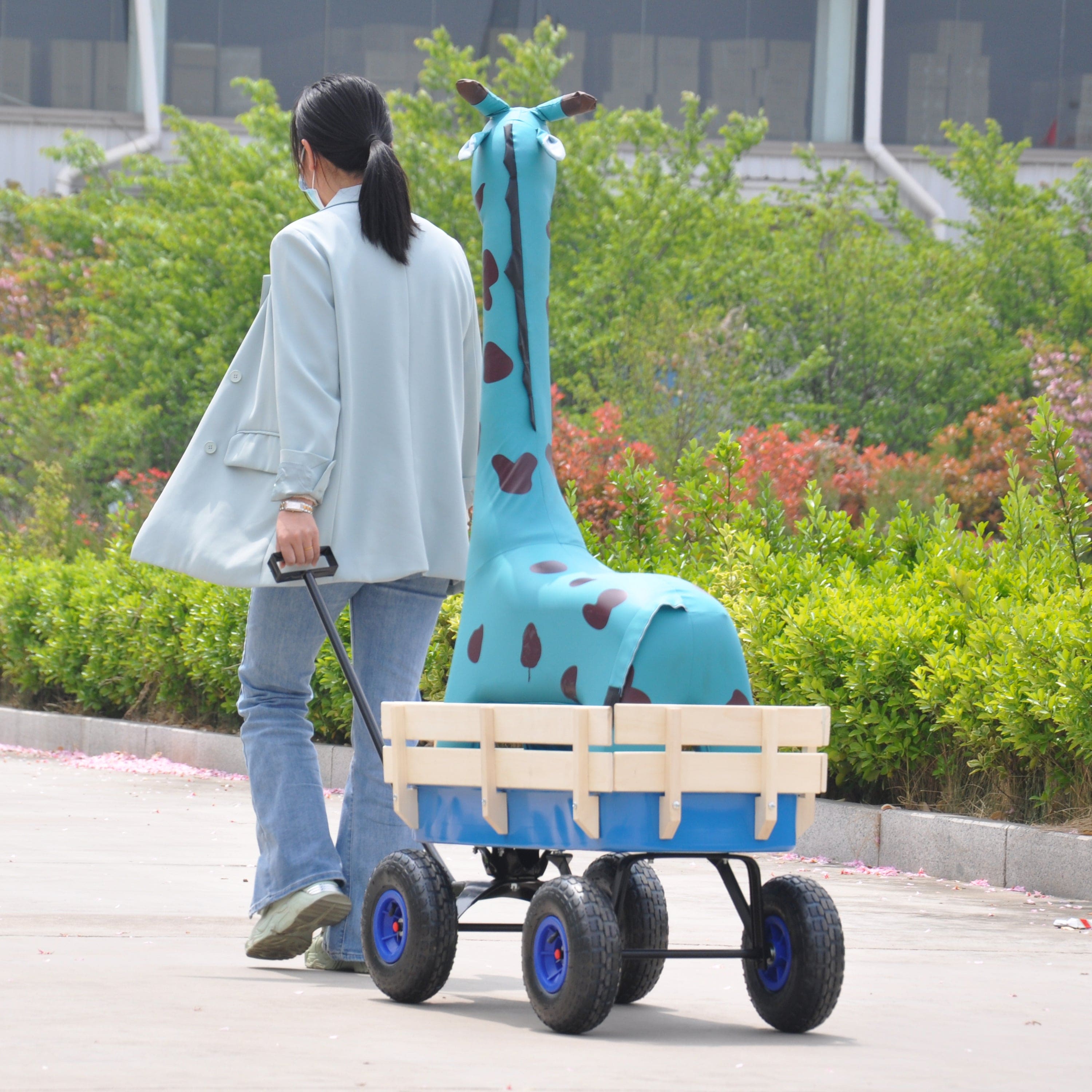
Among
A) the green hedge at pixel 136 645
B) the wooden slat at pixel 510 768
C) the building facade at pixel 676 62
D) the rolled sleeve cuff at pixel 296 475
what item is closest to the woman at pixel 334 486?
the rolled sleeve cuff at pixel 296 475

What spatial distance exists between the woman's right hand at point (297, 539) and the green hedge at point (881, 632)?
2.89 meters

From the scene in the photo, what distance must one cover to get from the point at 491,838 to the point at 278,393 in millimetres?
1140

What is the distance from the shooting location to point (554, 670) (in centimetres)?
374

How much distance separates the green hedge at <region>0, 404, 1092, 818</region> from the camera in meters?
6.21

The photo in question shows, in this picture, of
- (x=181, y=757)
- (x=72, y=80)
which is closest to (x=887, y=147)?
(x=72, y=80)

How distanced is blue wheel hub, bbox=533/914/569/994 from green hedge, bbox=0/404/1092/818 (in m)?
2.83

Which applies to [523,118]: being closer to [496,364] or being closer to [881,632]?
[496,364]

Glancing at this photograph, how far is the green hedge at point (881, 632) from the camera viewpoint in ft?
20.4

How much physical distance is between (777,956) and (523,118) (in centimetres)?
196

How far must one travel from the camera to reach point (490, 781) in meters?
3.65

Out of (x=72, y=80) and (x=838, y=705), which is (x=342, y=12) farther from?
(x=838, y=705)

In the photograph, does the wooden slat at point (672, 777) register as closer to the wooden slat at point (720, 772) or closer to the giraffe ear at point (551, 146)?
the wooden slat at point (720, 772)

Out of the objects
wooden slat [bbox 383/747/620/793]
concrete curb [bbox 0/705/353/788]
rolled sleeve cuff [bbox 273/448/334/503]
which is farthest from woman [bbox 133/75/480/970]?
concrete curb [bbox 0/705/353/788]

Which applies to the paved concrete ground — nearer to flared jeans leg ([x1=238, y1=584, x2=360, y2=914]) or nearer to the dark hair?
flared jeans leg ([x1=238, y1=584, x2=360, y2=914])
